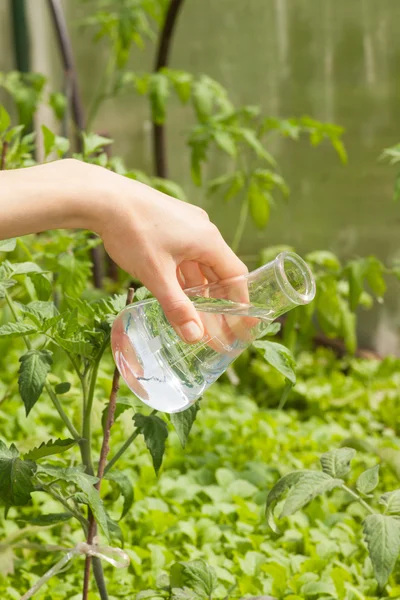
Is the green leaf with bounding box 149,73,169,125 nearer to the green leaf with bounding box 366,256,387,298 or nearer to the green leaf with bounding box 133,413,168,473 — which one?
the green leaf with bounding box 366,256,387,298

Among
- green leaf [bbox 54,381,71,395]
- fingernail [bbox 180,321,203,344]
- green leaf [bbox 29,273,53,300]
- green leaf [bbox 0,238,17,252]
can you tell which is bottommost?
green leaf [bbox 54,381,71,395]

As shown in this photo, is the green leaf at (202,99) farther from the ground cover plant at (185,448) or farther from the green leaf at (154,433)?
the green leaf at (154,433)

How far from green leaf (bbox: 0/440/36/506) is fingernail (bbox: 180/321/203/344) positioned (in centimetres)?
30

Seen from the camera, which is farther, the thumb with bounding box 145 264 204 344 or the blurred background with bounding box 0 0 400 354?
the blurred background with bounding box 0 0 400 354

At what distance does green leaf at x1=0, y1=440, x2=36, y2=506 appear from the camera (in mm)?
988

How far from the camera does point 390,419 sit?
2543 millimetres

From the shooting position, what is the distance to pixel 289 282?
0.96 metres

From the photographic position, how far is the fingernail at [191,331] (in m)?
0.87

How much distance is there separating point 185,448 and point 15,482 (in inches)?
45.3

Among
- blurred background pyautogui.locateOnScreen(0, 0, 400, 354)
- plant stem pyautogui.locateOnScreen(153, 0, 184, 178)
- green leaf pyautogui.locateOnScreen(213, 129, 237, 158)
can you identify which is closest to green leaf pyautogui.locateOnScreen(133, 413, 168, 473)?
green leaf pyautogui.locateOnScreen(213, 129, 237, 158)

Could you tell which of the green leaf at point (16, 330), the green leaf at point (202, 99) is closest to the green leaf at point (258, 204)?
the green leaf at point (202, 99)

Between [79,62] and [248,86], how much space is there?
91cm

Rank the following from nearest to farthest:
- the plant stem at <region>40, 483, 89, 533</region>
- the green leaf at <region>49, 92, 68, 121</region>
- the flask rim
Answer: the flask rim < the plant stem at <region>40, 483, 89, 533</region> < the green leaf at <region>49, 92, 68, 121</region>

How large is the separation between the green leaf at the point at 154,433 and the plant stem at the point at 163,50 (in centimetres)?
190
